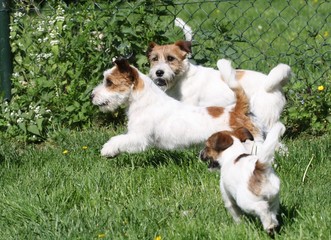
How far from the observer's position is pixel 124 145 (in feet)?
20.2

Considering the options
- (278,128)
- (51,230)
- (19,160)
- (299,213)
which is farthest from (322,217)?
(19,160)

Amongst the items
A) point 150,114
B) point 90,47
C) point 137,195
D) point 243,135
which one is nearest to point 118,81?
point 150,114

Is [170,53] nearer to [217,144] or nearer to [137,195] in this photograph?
[137,195]

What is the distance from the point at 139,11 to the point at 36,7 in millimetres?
1089

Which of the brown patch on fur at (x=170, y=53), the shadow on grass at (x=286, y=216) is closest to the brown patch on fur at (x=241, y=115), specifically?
the shadow on grass at (x=286, y=216)

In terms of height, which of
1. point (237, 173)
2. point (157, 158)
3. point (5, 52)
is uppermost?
point (237, 173)

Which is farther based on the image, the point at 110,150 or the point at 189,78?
the point at 189,78

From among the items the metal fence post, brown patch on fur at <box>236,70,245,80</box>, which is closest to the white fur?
brown patch on fur at <box>236,70,245,80</box>

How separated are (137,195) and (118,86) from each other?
3.72ft

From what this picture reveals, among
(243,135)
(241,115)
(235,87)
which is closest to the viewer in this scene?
(243,135)

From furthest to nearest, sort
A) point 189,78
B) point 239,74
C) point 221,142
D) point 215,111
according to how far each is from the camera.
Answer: point 189,78
point 239,74
point 215,111
point 221,142

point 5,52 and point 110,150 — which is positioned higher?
point 110,150

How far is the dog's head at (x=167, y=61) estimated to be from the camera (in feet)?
23.5

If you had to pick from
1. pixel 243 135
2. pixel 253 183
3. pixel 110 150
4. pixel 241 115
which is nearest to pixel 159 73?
pixel 110 150
